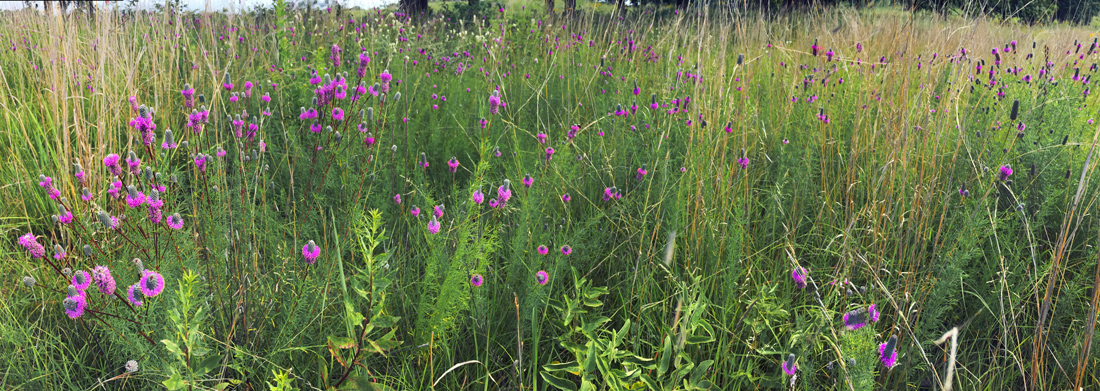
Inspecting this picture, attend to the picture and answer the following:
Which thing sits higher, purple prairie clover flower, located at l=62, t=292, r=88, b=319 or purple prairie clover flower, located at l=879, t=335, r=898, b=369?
purple prairie clover flower, located at l=62, t=292, r=88, b=319

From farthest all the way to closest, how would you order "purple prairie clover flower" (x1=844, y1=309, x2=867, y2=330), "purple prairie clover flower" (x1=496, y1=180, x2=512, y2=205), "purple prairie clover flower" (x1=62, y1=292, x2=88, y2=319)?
"purple prairie clover flower" (x1=496, y1=180, x2=512, y2=205), "purple prairie clover flower" (x1=844, y1=309, x2=867, y2=330), "purple prairie clover flower" (x1=62, y1=292, x2=88, y2=319)

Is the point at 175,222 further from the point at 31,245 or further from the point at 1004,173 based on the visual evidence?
the point at 1004,173

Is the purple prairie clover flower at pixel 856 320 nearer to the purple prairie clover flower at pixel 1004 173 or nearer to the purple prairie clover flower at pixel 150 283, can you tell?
the purple prairie clover flower at pixel 1004 173

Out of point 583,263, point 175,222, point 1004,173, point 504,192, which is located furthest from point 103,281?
point 1004,173

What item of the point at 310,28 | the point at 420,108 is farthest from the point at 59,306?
the point at 310,28

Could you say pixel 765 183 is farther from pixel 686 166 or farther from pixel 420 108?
pixel 420 108

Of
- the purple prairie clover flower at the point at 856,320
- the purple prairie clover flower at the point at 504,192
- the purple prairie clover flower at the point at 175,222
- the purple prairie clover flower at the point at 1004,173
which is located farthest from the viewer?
the purple prairie clover flower at the point at 1004,173

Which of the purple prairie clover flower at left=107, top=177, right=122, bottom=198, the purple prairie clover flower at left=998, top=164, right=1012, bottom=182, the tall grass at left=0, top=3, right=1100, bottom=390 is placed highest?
the purple prairie clover flower at left=107, top=177, right=122, bottom=198

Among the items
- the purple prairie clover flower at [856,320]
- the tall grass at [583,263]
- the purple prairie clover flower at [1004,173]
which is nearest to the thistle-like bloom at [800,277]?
the tall grass at [583,263]

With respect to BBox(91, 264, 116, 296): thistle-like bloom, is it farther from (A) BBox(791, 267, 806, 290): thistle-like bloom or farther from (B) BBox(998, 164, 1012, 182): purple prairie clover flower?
(B) BBox(998, 164, 1012, 182): purple prairie clover flower

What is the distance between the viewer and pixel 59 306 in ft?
5.09

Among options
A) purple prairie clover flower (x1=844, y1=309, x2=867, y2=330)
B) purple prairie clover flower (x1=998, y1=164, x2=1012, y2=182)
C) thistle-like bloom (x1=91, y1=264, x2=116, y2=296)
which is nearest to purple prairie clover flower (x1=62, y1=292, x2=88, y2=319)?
thistle-like bloom (x1=91, y1=264, x2=116, y2=296)

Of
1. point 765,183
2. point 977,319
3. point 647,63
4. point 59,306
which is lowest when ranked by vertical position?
point 977,319

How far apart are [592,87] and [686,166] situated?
161 cm
